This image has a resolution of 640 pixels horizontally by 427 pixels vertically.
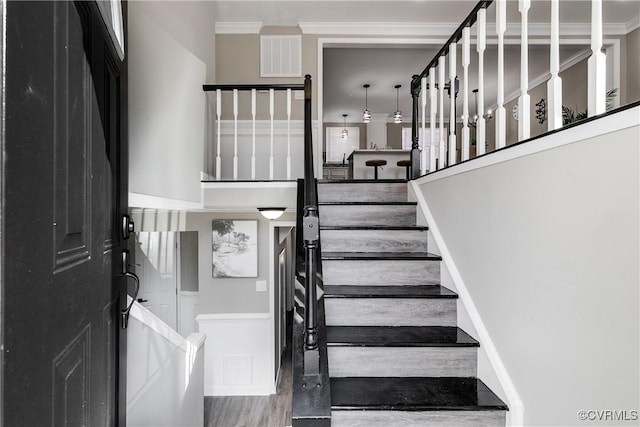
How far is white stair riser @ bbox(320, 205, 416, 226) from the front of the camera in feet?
8.89

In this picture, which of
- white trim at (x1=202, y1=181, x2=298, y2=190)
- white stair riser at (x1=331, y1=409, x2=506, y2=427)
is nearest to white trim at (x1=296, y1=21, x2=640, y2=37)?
white trim at (x1=202, y1=181, x2=298, y2=190)

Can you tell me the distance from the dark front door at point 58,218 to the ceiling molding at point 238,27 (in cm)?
367

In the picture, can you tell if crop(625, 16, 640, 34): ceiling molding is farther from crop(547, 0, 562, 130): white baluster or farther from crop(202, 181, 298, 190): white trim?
crop(202, 181, 298, 190): white trim

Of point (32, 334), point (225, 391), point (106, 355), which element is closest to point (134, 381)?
point (106, 355)

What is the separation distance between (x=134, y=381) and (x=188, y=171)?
157 centimetres

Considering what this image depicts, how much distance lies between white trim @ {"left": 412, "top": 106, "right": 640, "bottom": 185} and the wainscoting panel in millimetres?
3313

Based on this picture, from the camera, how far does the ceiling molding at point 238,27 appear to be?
449 centimetres

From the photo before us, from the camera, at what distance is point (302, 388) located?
141cm

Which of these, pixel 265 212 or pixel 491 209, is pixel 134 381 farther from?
pixel 491 209

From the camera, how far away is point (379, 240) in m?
2.46

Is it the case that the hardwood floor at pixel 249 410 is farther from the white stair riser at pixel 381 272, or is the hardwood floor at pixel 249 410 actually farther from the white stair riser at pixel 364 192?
the white stair riser at pixel 364 192

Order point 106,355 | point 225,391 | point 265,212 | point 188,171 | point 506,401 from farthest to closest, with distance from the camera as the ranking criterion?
point 225,391, point 265,212, point 188,171, point 506,401, point 106,355

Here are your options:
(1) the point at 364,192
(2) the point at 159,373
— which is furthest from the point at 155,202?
(1) the point at 364,192

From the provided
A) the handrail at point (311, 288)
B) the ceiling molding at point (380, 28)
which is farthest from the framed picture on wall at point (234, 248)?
the handrail at point (311, 288)
